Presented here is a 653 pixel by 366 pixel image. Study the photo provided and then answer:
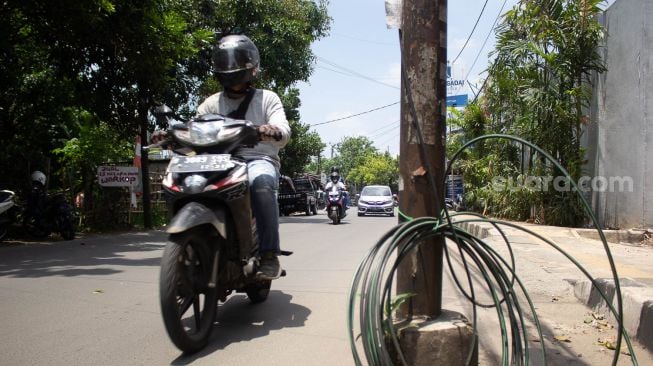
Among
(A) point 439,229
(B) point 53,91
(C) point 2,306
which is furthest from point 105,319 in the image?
(B) point 53,91

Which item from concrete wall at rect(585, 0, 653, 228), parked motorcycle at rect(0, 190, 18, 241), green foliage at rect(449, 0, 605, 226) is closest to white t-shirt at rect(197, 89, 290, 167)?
parked motorcycle at rect(0, 190, 18, 241)

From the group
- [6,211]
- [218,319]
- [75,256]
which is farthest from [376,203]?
[218,319]

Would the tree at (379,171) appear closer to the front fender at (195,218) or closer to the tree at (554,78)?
the tree at (554,78)

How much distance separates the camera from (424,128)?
258 cm

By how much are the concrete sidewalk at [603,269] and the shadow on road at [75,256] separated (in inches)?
172

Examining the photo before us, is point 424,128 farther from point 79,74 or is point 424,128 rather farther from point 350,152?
point 350,152

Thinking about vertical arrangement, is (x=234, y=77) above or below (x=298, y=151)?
below

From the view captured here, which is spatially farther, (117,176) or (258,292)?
(117,176)

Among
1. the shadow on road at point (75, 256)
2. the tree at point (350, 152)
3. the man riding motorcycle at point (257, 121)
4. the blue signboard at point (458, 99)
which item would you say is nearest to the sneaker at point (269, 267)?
the man riding motorcycle at point (257, 121)

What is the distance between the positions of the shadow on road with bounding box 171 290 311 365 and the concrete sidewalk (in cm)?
149

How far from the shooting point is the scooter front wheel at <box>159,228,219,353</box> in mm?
2662

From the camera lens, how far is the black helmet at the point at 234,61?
359 cm

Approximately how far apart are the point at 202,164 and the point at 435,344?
165cm

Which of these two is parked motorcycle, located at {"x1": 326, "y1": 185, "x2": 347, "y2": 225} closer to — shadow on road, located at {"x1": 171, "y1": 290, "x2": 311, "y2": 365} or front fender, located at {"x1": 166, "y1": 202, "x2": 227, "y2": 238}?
shadow on road, located at {"x1": 171, "y1": 290, "x2": 311, "y2": 365}
